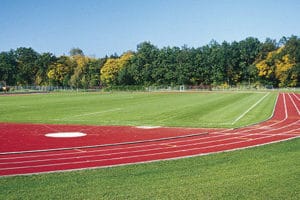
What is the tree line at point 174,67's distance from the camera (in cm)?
11469

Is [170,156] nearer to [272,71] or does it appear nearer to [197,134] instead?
[197,134]

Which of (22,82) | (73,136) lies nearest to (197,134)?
(73,136)

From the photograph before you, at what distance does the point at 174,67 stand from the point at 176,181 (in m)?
119

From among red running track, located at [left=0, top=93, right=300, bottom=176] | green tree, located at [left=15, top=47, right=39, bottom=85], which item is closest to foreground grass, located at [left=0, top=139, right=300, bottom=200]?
red running track, located at [left=0, top=93, right=300, bottom=176]

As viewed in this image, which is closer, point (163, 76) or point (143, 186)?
point (143, 186)

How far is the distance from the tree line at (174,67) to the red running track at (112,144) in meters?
94.0

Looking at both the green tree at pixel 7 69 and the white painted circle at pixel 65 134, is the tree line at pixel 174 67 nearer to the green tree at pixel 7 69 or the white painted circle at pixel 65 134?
the green tree at pixel 7 69

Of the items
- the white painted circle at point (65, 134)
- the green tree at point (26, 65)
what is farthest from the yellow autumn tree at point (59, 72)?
the white painted circle at point (65, 134)

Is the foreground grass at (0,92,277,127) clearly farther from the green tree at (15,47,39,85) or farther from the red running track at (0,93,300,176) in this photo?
the green tree at (15,47,39,85)

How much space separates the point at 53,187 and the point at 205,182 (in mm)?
3543

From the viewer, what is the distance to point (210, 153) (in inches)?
556

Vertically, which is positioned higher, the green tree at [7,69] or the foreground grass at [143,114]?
the green tree at [7,69]

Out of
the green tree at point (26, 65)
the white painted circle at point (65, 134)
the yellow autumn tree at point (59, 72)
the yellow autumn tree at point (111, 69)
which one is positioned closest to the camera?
the white painted circle at point (65, 134)

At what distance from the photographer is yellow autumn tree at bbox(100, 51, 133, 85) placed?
133750mm
